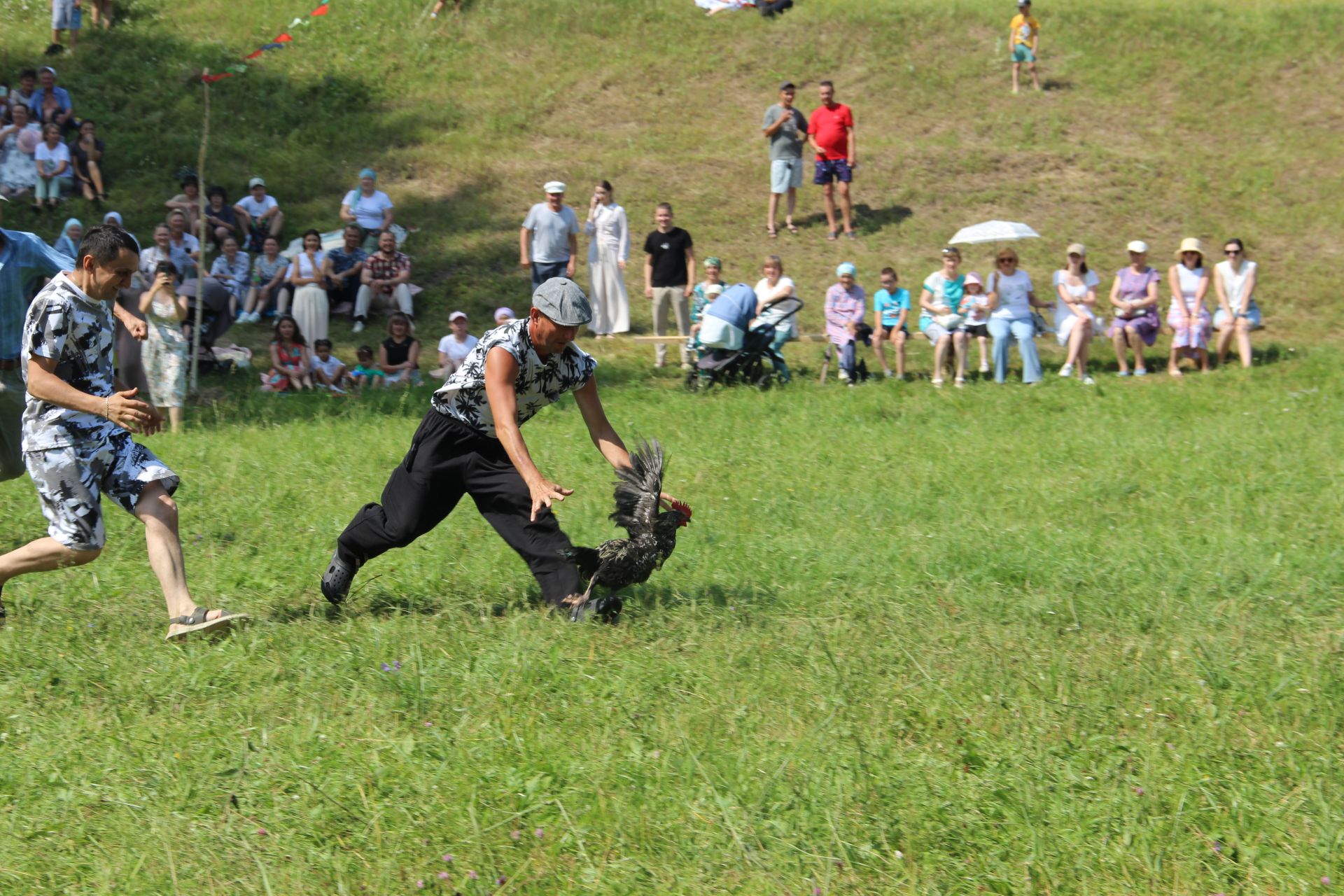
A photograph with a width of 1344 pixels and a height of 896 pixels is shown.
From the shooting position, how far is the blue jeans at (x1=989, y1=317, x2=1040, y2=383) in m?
14.5

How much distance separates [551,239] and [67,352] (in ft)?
36.2

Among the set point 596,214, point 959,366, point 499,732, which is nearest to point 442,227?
point 596,214

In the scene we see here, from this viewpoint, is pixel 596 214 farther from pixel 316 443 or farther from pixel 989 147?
pixel 989 147

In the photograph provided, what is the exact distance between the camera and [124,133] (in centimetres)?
2200

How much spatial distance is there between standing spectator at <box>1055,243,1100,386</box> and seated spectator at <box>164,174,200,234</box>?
10.6 meters

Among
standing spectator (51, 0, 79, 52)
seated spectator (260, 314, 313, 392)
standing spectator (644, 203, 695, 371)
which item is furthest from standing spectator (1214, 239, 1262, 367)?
standing spectator (51, 0, 79, 52)

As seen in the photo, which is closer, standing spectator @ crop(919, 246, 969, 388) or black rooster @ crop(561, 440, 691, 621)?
black rooster @ crop(561, 440, 691, 621)

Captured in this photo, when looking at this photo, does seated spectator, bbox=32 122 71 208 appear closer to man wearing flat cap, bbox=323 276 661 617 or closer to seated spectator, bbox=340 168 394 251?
seated spectator, bbox=340 168 394 251

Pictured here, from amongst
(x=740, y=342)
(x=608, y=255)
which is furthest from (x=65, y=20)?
(x=740, y=342)

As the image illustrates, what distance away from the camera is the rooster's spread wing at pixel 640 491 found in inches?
232

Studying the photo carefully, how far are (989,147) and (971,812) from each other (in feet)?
65.6

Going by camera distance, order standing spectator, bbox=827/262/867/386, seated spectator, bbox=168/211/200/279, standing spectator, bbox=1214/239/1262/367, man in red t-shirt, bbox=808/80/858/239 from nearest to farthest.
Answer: standing spectator, bbox=827/262/867/386, standing spectator, bbox=1214/239/1262/367, seated spectator, bbox=168/211/200/279, man in red t-shirt, bbox=808/80/858/239

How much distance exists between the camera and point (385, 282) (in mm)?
16812

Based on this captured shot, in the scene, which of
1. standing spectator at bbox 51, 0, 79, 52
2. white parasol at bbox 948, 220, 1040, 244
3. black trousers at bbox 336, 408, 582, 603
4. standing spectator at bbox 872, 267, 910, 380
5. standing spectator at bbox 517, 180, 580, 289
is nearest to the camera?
black trousers at bbox 336, 408, 582, 603
